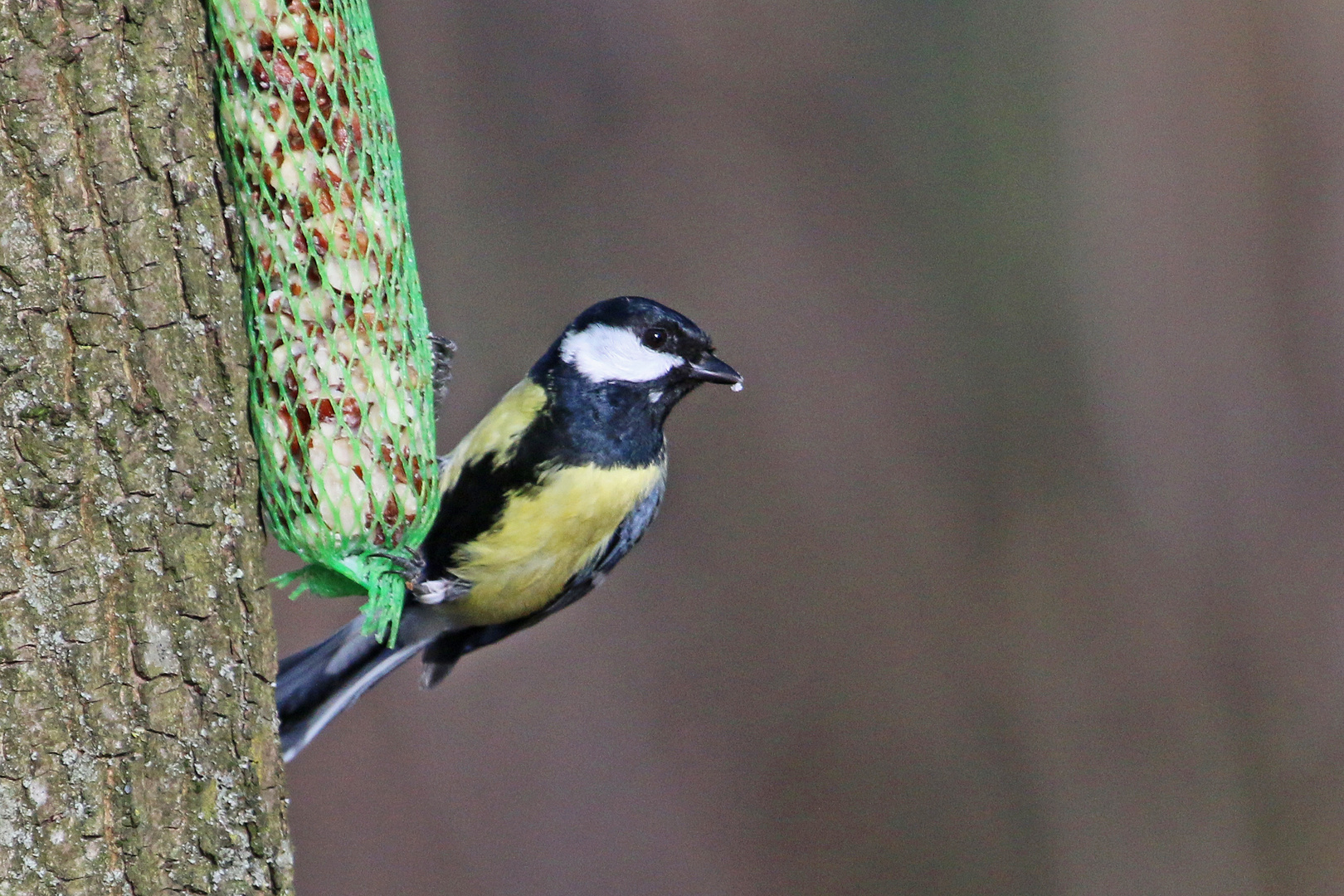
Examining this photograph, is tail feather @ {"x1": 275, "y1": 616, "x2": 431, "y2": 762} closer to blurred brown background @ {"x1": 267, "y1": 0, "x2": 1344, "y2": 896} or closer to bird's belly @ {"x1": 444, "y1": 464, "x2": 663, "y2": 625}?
bird's belly @ {"x1": 444, "y1": 464, "x2": 663, "y2": 625}

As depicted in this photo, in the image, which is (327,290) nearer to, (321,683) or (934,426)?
(321,683)

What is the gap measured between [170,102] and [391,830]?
251cm

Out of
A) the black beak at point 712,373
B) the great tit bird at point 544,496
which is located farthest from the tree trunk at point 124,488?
the black beak at point 712,373

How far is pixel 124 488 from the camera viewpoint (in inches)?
49.5

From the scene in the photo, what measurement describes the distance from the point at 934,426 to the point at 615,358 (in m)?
1.82

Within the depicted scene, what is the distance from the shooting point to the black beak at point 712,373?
2.26 m

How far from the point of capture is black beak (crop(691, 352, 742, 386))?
7.43 ft

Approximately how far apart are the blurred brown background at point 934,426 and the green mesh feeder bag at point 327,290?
2001 mm

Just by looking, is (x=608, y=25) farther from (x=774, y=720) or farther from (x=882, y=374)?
(x=774, y=720)

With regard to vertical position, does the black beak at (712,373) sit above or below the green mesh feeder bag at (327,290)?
below

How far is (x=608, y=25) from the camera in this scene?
3.67 metres

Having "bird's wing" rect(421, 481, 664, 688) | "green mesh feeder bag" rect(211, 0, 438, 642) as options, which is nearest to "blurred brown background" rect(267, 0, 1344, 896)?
"bird's wing" rect(421, 481, 664, 688)

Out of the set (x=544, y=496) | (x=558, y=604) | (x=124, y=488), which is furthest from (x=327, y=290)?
(x=558, y=604)

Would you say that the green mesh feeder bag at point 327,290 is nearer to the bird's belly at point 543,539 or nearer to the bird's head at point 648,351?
the bird's belly at point 543,539
